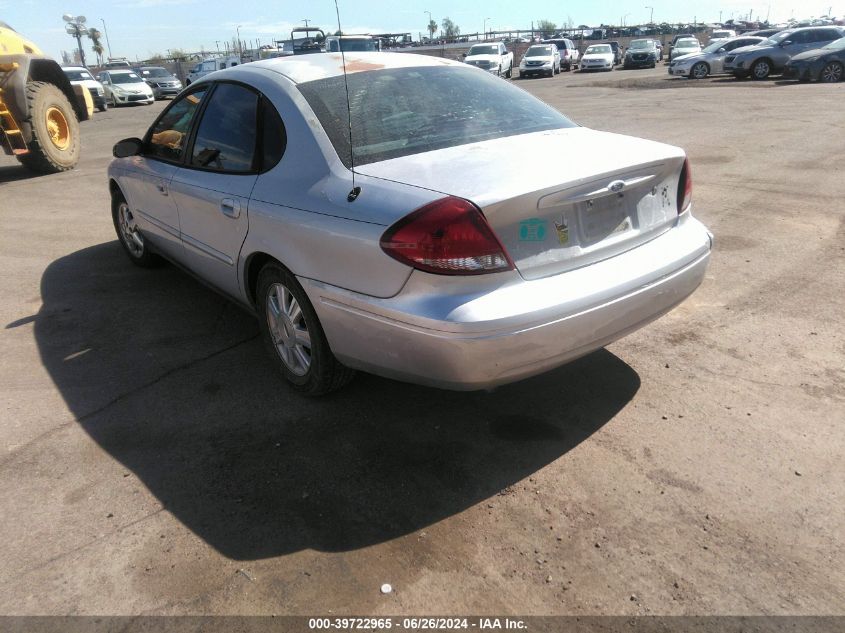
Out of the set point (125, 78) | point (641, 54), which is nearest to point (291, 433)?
point (125, 78)

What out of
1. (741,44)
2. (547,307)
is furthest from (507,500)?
(741,44)

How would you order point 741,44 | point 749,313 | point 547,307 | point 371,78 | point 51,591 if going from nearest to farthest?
point 51,591 < point 547,307 < point 371,78 < point 749,313 < point 741,44

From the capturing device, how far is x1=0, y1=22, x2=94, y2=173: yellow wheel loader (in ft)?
33.1

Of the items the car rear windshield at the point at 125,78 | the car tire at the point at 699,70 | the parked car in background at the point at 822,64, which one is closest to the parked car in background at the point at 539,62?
the car tire at the point at 699,70

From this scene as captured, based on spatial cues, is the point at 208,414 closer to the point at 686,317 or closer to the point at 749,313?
the point at 686,317

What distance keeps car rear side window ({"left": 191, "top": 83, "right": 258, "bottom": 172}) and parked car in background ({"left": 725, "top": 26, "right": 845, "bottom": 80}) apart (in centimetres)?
2377

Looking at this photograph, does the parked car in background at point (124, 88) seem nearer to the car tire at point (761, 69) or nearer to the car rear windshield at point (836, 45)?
the car tire at point (761, 69)

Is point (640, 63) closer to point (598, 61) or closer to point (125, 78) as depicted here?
point (598, 61)

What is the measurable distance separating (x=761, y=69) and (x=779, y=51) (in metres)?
0.76

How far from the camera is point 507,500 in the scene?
2.77m

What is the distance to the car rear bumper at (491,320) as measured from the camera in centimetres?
262

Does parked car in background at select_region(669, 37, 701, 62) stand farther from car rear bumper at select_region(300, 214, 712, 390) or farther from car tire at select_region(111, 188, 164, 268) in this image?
car rear bumper at select_region(300, 214, 712, 390)

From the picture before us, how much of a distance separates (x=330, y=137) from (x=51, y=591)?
7.12 feet

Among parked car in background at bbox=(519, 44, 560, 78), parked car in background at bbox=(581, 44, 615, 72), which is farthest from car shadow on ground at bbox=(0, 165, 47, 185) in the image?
parked car in background at bbox=(581, 44, 615, 72)
